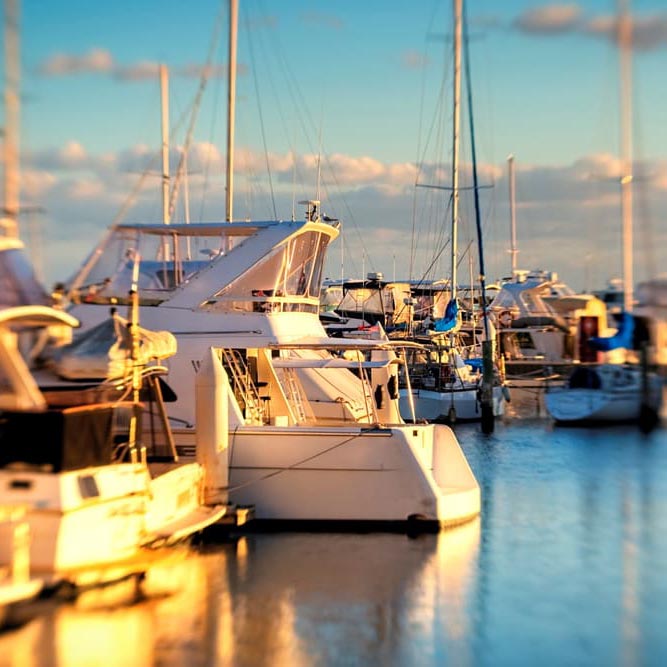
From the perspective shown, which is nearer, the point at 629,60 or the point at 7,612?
the point at 7,612

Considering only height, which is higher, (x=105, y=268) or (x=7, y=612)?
(x=105, y=268)

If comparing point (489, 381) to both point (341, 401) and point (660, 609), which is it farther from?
point (660, 609)

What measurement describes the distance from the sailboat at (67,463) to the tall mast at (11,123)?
2 cm

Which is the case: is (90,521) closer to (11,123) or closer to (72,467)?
(72,467)

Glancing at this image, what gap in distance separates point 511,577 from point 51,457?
6.12 meters

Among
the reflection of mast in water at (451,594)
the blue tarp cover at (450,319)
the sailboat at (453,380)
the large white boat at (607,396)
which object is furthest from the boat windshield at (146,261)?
the blue tarp cover at (450,319)

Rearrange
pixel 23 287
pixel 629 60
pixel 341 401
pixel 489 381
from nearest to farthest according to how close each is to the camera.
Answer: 1. pixel 23 287
2. pixel 629 60
3. pixel 341 401
4. pixel 489 381

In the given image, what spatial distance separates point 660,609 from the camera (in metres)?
12.0

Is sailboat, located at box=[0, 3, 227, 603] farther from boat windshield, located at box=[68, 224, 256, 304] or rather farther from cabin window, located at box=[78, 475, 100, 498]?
boat windshield, located at box=[68, 224, 256, 304]

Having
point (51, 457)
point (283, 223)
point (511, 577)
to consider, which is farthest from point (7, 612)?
point (283, 223)

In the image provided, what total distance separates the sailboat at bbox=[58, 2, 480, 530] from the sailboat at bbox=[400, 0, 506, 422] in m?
12.4

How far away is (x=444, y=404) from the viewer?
110ft

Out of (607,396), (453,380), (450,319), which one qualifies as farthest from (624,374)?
(450,319)

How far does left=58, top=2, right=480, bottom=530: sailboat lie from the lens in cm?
1583
